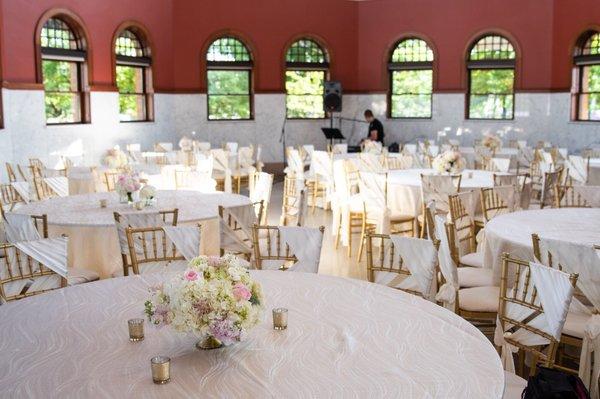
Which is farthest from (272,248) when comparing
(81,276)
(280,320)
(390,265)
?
(280,320)

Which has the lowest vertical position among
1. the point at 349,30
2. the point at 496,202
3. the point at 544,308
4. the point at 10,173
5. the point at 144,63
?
the point at 544,308

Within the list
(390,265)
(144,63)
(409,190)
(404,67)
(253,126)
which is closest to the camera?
(390,265)

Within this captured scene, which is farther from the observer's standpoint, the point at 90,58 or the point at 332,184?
the point at 90,58

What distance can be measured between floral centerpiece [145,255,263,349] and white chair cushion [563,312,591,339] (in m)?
2.04

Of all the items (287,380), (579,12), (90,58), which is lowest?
(287,380)

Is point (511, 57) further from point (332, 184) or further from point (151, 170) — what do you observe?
point (151, 170)

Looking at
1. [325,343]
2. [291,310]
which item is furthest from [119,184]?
[325,343]

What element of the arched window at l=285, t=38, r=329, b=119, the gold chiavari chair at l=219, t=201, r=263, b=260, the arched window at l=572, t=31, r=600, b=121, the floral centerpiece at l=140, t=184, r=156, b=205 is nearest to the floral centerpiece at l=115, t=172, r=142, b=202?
the floral centerpiece at l=140, t=184, r=156, b=205

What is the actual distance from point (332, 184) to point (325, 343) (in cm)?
786

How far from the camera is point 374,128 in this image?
1623 cm

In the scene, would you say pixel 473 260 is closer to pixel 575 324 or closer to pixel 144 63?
pixel 575 324

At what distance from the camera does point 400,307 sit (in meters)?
3.46

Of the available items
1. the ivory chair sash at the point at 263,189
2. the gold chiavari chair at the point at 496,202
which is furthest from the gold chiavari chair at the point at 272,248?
the gold chiavari chair at the point at 496,202

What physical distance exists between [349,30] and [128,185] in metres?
11.9
